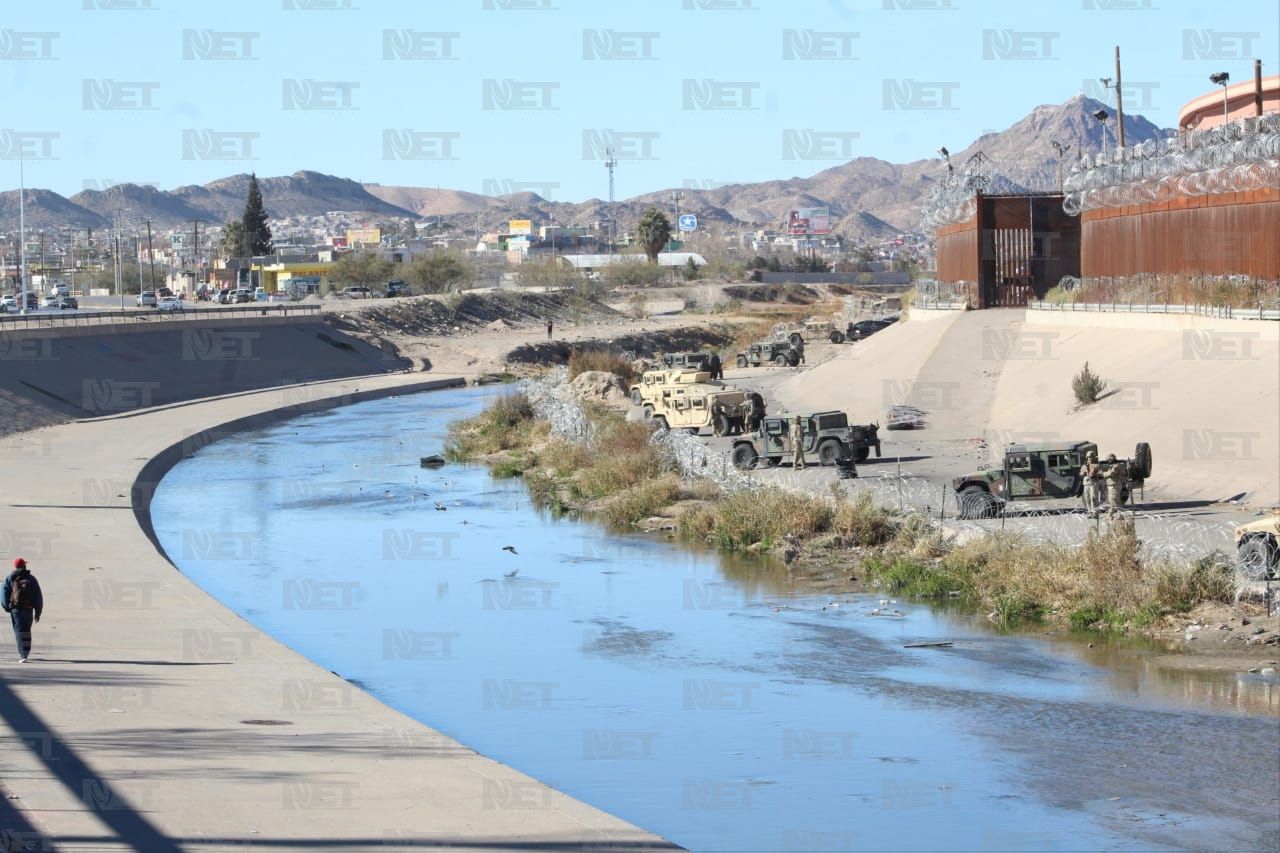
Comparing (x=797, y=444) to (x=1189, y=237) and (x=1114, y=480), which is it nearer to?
(x=1114, y=480)

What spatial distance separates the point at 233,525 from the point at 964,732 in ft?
75.7

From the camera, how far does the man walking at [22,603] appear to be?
64.0 feet

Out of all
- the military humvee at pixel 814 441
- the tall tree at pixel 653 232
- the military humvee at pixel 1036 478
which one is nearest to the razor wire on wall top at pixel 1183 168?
the military humvee at pixel 814 441

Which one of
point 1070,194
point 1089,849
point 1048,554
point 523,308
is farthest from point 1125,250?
point 523,308

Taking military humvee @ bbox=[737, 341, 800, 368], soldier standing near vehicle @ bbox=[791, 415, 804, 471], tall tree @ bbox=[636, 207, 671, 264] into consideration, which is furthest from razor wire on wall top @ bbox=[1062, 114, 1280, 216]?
tall tree @ bbox=[636, 207, 671, 264]

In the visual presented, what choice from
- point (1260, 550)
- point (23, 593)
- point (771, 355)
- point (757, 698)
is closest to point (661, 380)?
point (1260, 550)

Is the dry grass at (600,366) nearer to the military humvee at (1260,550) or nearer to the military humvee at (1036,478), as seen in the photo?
the military humvee at (1036,478)

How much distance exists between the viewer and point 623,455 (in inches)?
1585

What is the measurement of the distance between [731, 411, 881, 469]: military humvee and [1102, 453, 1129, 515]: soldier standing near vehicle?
987 centimetres

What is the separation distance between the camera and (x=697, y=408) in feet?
152

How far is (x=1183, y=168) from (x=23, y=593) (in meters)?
35.0

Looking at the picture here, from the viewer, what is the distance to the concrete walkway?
43.5ft

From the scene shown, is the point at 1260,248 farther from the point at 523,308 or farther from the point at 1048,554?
the point at 523,308

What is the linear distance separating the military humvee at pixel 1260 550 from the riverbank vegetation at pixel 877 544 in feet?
1.25
